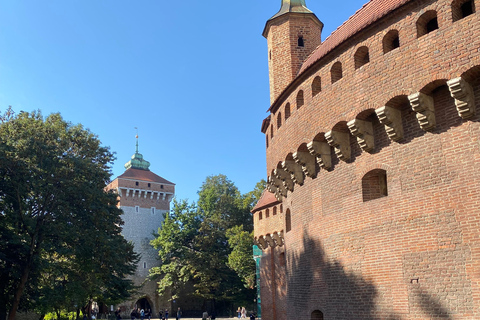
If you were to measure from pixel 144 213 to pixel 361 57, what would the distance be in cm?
4602

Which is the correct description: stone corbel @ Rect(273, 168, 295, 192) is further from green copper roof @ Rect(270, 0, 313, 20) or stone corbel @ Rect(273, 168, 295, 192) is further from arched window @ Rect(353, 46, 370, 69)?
green copper roof @ Rect(270, 0, 313, 20)

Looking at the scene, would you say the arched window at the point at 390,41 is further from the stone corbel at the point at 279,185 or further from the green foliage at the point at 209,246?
the green foliage at the point at 209,246

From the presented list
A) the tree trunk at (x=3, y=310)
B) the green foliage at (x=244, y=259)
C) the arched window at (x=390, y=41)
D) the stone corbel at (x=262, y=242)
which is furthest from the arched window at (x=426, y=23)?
the green foliage at (x=244, y=259)

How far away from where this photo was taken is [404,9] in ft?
35.9

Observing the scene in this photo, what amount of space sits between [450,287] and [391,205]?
7.66ft

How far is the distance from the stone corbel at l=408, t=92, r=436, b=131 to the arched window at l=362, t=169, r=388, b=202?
7.20ft

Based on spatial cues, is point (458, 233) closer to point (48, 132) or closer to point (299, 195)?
point (299, 195)

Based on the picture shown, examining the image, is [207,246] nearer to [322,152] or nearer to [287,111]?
[287,111]

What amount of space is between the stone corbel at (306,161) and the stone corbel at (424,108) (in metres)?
4.49

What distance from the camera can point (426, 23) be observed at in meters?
10.8

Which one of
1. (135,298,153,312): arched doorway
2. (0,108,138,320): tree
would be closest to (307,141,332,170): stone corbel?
(0,108,138,320): tree

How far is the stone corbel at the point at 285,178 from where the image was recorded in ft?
53.3

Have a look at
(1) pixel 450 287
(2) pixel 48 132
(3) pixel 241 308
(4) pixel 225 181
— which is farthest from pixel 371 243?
(4) pixel 225 181

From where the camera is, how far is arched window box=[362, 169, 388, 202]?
40.0 feet
